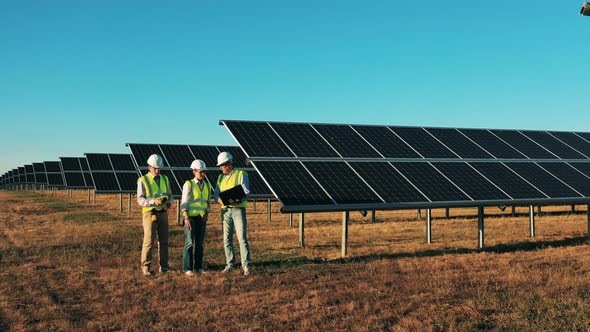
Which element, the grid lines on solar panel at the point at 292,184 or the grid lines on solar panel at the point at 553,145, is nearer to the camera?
the grid lines on solar panel at the point at 292,184

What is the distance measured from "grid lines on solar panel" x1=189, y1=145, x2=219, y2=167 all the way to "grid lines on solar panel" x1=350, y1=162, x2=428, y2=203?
13918 mm

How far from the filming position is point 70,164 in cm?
6222

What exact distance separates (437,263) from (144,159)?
19.8 meters

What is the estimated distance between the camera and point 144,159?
28625mm

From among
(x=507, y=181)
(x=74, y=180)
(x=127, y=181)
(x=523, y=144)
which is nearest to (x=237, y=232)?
(x=507, y=181)

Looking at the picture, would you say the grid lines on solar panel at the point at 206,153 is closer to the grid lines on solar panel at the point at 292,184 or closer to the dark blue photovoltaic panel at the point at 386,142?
the dark blue photovoltaic panel at the point at 386,142

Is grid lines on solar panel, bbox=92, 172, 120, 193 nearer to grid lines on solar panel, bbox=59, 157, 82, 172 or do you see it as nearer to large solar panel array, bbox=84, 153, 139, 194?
large solar panel array, bbox=84, 153, 139, 194

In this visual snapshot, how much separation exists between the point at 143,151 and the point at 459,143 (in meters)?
17.6

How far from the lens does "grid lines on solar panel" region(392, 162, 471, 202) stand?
14.6 meters

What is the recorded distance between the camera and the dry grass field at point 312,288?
25.8ft

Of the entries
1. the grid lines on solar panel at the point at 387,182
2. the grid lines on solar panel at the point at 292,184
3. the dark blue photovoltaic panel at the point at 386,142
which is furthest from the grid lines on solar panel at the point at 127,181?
the grid lines on solar panel at the point at 387,182

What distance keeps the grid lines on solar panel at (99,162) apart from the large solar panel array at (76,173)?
2580mm

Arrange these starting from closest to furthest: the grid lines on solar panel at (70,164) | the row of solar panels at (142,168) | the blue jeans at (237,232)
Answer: the blue jeans at (237,232) → the row of solar panels at (142,168) → the grid lines on solar panel at (70,164)

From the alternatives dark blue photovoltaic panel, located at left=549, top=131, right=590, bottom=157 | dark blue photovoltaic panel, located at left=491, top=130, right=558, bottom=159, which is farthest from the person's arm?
dark blue photovoltaic panel, located at left=549, top=131, right=590, bottom=157
